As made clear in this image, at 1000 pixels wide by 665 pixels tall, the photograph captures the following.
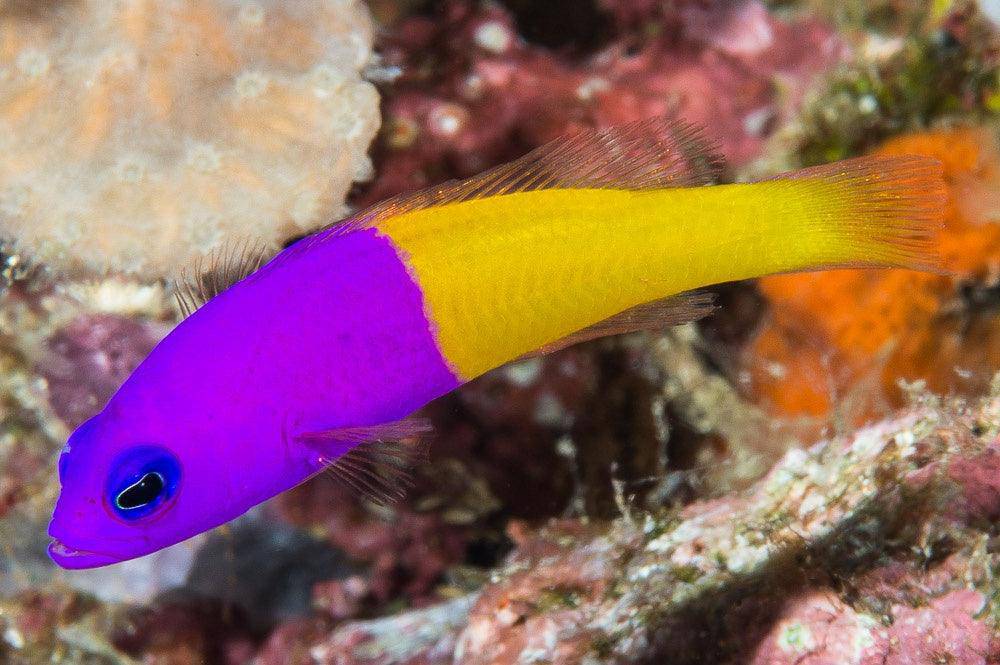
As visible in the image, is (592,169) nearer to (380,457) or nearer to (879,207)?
A: (879,207)

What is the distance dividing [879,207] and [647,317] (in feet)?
2.29

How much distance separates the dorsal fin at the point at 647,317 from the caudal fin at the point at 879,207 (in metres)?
0.38

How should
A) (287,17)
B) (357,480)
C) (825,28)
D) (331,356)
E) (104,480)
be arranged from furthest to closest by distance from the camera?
(825,28), (287,17), (357,480), (331,356), (104,480)

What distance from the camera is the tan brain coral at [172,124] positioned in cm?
304

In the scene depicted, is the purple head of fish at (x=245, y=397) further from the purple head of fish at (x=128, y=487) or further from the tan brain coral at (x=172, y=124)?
the tan brain coral at (x=172, y=124)

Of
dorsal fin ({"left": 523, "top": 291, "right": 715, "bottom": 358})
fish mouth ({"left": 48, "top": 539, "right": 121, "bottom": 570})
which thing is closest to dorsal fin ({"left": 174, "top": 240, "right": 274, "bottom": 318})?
fish mouth ({"left": 48, "top": 539, "right": 121, "bottom": 570})

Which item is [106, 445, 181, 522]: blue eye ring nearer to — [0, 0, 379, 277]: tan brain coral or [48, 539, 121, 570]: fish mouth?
[48, 539, 121, 570]: fish mouth

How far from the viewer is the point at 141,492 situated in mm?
1811

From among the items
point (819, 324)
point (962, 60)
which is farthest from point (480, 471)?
point (962, 60)

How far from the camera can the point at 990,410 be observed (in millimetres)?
2344

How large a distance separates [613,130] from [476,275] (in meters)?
0.56

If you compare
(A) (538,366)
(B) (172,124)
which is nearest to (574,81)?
(A) (538,366)

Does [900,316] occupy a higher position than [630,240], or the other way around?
[630,240]

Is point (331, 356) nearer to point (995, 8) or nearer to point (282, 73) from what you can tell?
point (282, 73)
